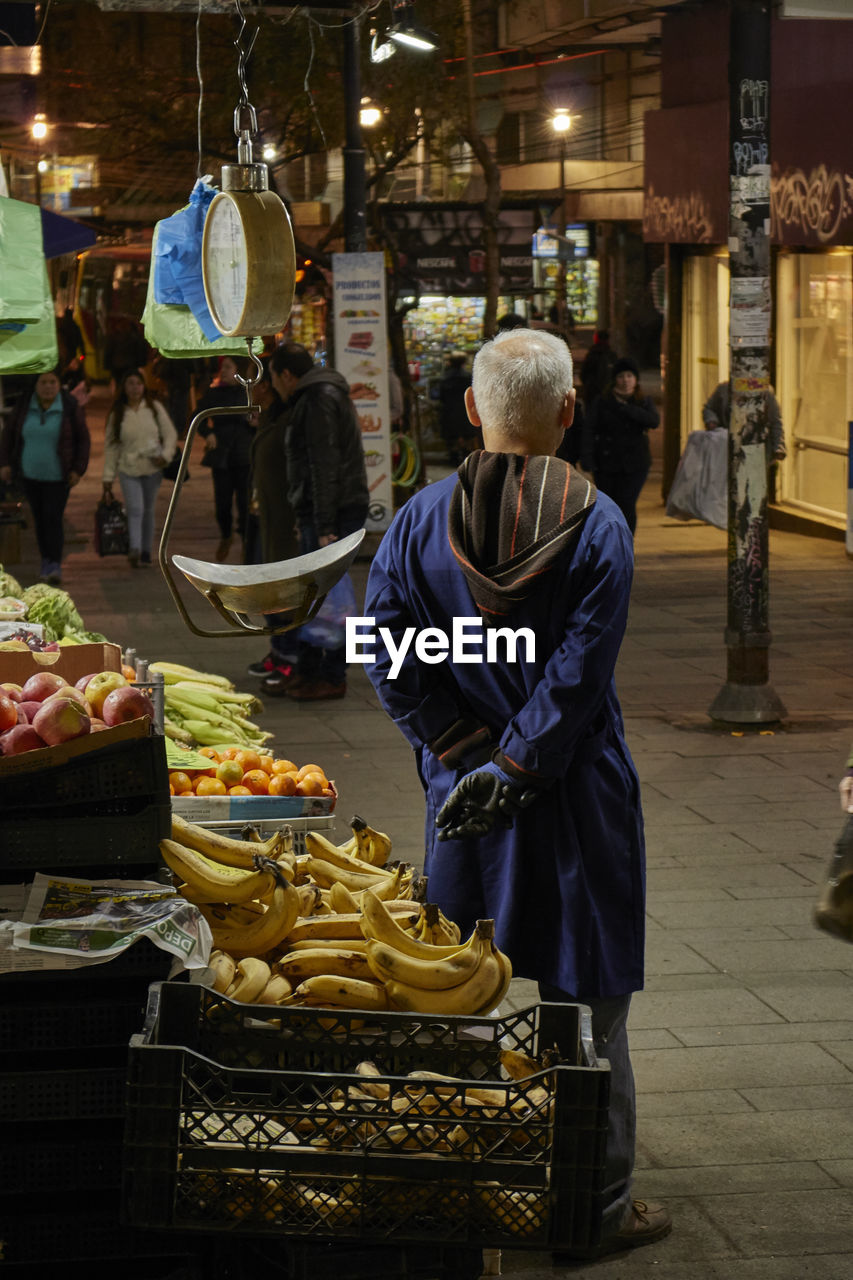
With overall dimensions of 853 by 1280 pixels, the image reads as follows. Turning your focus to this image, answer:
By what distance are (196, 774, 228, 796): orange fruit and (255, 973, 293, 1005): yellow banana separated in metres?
1.62

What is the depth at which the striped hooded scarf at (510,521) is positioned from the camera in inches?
156

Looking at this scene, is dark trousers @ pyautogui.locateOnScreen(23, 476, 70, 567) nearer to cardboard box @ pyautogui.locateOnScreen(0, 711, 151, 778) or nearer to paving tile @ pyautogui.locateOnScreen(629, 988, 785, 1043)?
paving tile @ pyautogui.locateOnScreen(629, 988, 785, 1043)

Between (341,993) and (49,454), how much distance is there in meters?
11.5

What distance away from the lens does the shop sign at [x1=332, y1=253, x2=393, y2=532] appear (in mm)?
15664

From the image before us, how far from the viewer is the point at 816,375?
59.1ft

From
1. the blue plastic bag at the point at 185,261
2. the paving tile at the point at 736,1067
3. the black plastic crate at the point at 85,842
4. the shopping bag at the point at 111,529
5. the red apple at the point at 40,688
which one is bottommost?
the paving tile at the point at 736,1067

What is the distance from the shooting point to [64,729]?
12.3 ft

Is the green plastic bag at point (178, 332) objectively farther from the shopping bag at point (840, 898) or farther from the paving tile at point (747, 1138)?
the shopping bag at point (840, 898)

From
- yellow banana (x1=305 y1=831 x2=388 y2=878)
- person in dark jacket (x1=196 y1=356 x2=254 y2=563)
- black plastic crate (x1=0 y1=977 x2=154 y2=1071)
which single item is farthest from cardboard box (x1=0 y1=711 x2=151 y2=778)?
person in dark jacket (x1=196 y1=356 x2=254 y2=563)

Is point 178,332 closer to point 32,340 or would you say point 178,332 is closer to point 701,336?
point 32,340

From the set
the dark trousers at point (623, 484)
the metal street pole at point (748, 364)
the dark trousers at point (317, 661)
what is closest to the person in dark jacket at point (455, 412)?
the dark trousers at point (623, 484)

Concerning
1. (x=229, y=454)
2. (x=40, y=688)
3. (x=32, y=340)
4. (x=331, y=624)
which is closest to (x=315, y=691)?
(x=331, y=624)

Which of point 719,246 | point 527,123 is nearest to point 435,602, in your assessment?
point 719,246

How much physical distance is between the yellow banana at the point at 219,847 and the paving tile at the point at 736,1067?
61.6 inches
